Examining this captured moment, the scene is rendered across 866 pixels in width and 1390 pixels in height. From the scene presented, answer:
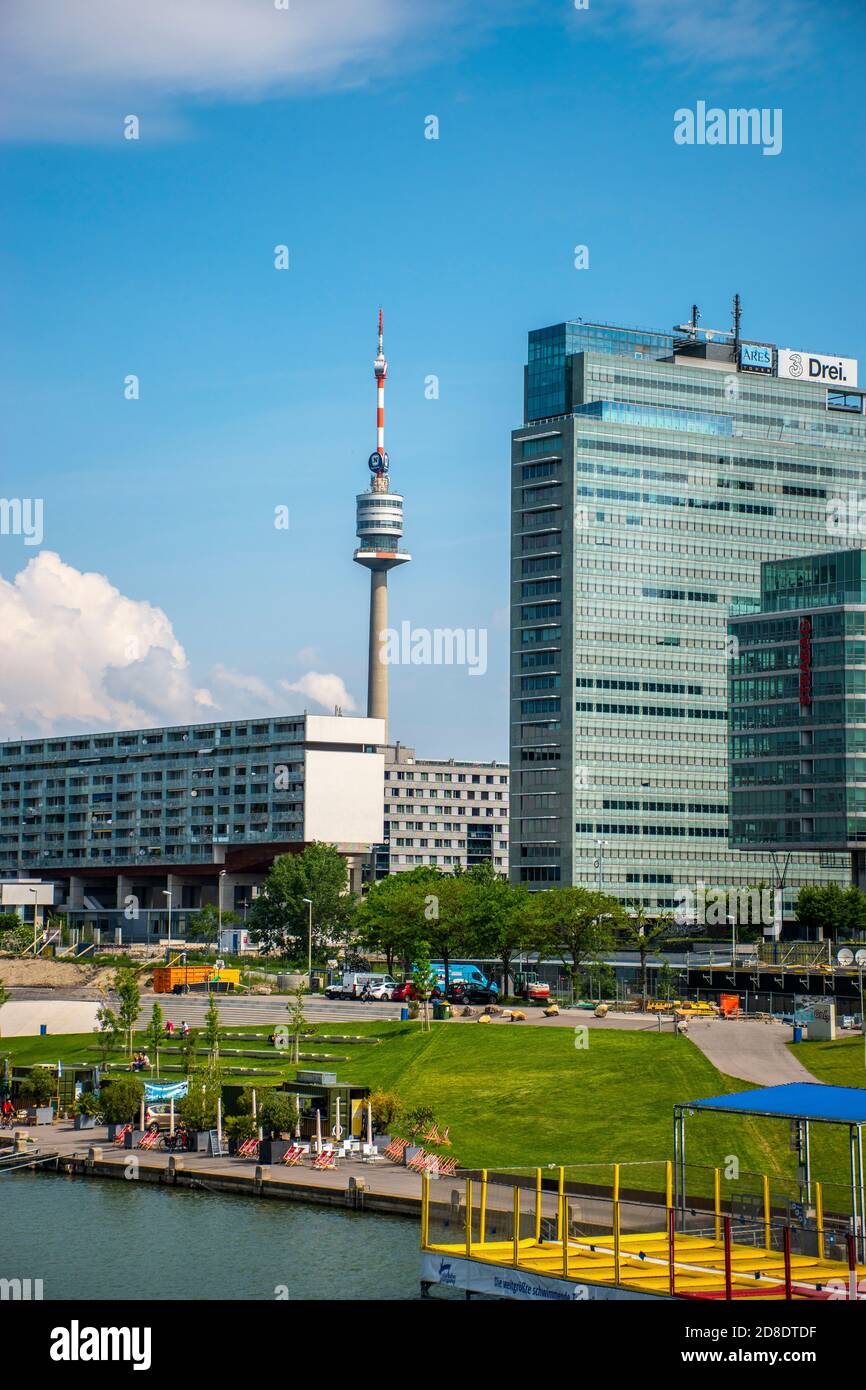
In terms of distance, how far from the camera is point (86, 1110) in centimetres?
7538

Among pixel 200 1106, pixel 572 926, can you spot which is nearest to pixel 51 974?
pixel 572 926

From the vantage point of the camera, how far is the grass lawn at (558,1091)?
200 ft

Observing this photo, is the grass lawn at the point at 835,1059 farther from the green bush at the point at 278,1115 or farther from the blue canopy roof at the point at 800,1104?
the blue canopy roof at the point at 800,1104

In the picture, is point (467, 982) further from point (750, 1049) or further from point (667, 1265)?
point (667, 1265)

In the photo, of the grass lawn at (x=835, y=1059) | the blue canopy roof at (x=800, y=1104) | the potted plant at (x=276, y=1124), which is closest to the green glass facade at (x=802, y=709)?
the grass lawn at (x=835, y=1059)

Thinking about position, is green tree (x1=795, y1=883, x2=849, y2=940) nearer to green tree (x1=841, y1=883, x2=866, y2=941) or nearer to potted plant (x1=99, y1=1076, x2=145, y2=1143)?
green tree (x1=841, y1=883, x2=866, y2=941)

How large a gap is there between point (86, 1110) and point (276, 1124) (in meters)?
14.2

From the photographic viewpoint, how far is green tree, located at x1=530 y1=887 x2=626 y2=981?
12375 cm

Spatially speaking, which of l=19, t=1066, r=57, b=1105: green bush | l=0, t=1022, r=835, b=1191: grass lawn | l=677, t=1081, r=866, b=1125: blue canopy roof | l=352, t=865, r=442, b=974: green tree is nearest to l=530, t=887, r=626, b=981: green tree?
l=352, t=865, r=442, b=974: green tree

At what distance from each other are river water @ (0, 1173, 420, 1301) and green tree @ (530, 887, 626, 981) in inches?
2553

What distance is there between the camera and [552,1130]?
218ft

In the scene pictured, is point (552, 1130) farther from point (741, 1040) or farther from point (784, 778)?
point (784, 778)
